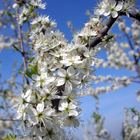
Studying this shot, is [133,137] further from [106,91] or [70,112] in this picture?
[70,112]

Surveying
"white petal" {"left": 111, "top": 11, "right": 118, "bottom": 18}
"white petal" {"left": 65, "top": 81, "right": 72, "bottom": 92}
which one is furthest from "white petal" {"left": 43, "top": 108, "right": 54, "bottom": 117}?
"white petal" {"left": 111, "top": 11, "right": 118, "bottom": 18}

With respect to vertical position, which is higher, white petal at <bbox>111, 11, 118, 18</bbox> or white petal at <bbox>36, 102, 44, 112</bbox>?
white petal at <bbox>111, 11, 118, 18</bbox>

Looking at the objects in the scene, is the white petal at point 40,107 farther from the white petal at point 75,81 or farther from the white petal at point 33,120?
the white petal at point 75,81

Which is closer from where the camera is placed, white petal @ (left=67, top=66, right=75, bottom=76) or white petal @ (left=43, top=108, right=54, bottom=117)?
white petal @ (left=43, top=108, right=54, bottom=117)

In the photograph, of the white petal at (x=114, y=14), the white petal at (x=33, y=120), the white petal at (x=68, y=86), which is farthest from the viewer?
the white petal at (x=114, y=14)

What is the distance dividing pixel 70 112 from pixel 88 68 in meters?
0.45

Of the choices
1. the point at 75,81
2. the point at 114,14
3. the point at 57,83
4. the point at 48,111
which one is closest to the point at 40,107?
the point at 48,111

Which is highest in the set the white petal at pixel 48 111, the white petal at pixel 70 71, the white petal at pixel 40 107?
the white petal at pixel 70 71

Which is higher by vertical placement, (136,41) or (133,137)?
(136,41)

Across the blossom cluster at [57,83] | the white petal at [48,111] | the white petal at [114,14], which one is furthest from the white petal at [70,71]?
the white petal at [114,14]

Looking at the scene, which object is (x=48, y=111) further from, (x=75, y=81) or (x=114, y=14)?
(x=114, y=14)

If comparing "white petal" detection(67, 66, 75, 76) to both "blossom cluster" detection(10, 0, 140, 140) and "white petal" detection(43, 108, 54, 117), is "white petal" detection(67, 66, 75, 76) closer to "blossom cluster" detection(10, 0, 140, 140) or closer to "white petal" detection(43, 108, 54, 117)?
"blossom cluster" detection(10, 0, 140, 140)

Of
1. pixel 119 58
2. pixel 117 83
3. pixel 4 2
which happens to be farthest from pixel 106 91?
pixel 4 2

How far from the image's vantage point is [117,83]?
10453mm
